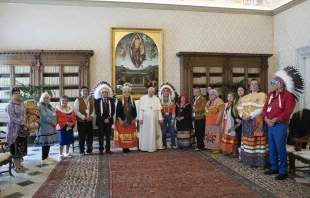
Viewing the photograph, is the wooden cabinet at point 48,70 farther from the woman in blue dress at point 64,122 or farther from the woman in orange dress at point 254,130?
the woman in orange dress at point 254,130

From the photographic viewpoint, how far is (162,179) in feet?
12.8

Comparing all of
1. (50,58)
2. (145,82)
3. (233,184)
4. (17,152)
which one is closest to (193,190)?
(233,184)

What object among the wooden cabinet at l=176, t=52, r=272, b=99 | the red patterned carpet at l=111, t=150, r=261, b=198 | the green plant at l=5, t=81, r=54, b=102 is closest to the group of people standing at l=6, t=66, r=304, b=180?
the red patterned carpet at l=111, t=150, r=261, b=198

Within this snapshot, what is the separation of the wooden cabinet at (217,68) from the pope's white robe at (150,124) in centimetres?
241

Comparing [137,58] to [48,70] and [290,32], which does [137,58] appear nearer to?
[48,70]

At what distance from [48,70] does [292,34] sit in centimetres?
752

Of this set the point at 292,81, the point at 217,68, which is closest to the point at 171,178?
the point at 292,81

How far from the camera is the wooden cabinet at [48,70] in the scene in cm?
753

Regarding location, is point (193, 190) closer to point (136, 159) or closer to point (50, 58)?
point (136, 159)

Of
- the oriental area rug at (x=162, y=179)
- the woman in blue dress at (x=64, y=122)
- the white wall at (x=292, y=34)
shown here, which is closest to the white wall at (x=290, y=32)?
the white wall at (x=292, y=34)

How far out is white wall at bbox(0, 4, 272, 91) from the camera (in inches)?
305

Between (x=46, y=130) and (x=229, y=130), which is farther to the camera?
(x=229, y=130)

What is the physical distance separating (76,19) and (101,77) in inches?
74.4

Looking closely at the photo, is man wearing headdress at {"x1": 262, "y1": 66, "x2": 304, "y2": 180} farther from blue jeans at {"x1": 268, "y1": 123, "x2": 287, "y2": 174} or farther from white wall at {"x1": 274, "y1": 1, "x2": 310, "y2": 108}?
white wall at {"x1": 274, "y1": 1, "x2": 310, "y2": 108}
